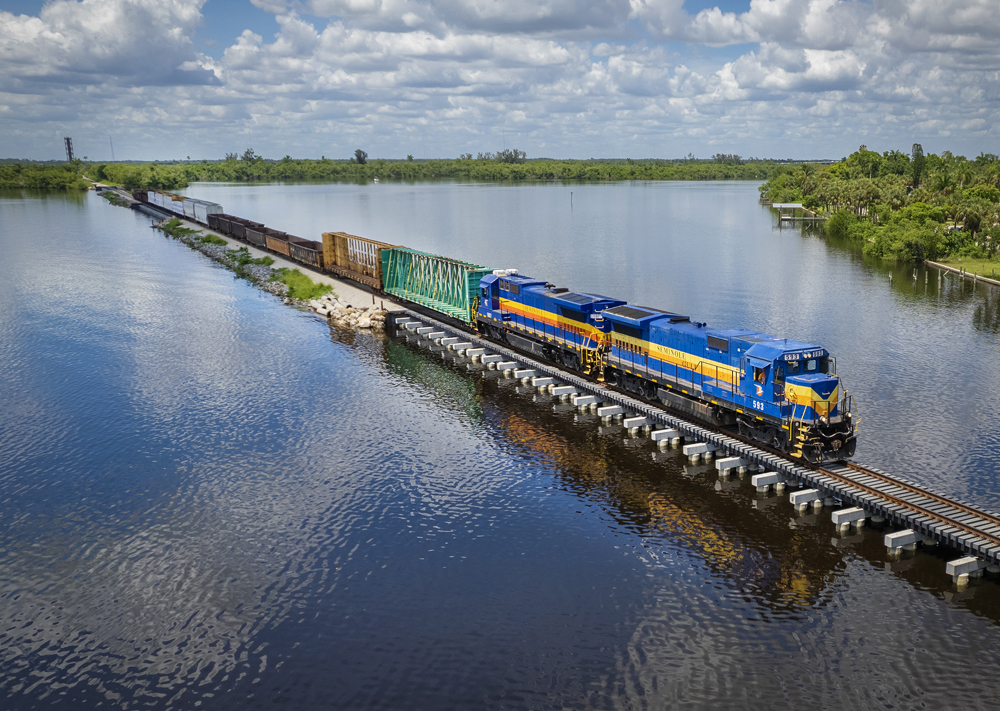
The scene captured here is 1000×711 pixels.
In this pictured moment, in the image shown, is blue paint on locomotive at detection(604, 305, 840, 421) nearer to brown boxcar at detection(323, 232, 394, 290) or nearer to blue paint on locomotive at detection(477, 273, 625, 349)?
blue paint on locomotive at detection(477, 273, 625, 349)

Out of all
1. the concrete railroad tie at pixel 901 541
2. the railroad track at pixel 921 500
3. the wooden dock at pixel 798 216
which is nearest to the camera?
the railroad track at pixel 921 500

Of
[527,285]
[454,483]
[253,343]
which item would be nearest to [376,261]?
[253,343]

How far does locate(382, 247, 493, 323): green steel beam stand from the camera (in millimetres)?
60469

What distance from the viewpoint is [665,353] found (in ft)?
132

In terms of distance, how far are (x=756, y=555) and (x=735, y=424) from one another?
34.1ft

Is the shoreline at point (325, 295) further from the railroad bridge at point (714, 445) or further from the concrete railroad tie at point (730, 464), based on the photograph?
the concrete railroad tie at point (730, 464)

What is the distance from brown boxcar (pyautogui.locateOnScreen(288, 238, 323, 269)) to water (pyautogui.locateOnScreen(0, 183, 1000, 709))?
32.9 meters

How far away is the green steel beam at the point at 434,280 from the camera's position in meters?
60.5

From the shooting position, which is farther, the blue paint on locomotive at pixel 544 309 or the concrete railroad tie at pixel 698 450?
the blue paint on locomotive at pixel 544 309

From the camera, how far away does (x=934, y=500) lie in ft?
96.1

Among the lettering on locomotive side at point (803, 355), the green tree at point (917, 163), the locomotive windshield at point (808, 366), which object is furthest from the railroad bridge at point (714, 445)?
the green tree at point (917, 163)

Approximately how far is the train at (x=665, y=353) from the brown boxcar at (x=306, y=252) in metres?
24.4

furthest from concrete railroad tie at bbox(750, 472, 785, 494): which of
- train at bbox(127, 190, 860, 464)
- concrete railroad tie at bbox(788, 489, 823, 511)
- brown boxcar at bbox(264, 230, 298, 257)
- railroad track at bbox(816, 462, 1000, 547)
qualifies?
brown boxcar at bbox(264, 230, 298, 257)

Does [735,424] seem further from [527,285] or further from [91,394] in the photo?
[91,394]
